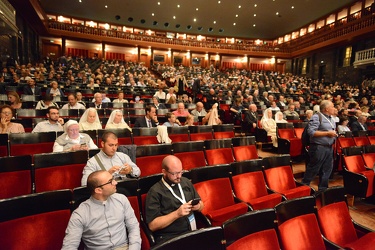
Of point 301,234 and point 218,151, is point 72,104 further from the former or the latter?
point 301,234

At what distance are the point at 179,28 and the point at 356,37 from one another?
523 inches

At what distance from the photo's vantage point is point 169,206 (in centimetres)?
156

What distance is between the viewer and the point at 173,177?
161 centimetres

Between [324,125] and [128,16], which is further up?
[128,16]

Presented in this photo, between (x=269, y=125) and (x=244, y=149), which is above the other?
(x=269, y=125)

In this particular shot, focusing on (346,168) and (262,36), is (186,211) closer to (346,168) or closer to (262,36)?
(346,168)

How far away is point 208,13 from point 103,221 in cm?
1986

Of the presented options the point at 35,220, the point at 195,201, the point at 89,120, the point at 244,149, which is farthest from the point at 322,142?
the point at 89,120

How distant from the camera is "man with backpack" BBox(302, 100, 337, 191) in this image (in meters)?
2.76

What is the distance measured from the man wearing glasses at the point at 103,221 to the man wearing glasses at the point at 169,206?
137 mm

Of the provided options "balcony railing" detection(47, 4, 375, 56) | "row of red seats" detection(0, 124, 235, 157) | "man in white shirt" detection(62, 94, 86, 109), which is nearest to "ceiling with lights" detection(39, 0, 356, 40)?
"balcony railing" detection(47, 4, 375, 56)

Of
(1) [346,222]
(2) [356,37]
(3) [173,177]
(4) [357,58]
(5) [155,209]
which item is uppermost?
(2) [356,37]

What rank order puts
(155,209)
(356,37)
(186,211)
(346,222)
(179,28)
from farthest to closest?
(179,28)
(356,37)
(346,222)
(155,209)
(186,211)

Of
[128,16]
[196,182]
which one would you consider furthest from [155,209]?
[128,16]
